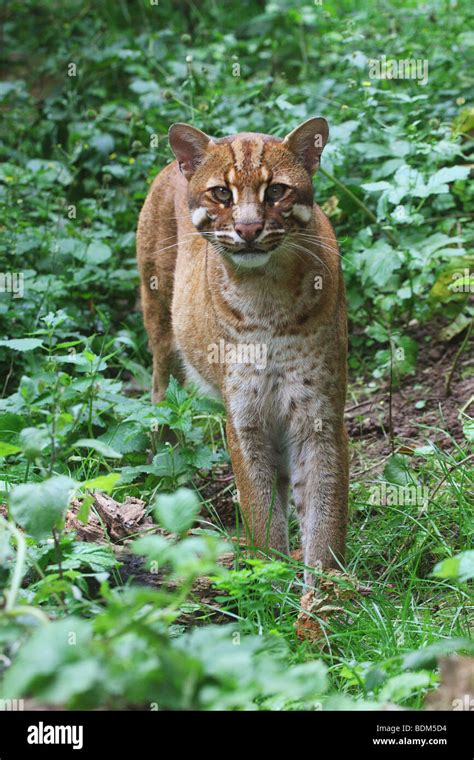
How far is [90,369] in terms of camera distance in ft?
18.3

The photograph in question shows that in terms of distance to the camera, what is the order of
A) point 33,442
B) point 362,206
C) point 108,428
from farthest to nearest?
point 362,206, point 108,428, point 33,442

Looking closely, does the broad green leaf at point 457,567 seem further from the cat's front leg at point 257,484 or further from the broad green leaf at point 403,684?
the cat's front leg at point 257,484

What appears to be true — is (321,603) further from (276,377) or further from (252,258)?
(252,258)

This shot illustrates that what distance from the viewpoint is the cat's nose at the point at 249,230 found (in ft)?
16.1

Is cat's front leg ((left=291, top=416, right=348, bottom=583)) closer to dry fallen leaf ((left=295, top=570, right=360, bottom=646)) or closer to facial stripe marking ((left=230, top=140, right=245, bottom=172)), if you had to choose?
dry fallen leaf ((left=295, top=570, right=360, bottom=646))

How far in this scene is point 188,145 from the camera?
5625 mm

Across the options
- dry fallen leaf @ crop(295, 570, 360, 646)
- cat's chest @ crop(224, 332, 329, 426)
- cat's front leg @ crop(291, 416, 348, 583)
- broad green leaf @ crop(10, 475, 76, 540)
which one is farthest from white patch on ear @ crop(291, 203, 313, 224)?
broad green leaf @ crop(10, 475, 76, 540)

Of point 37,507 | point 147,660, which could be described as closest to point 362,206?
point 37,507

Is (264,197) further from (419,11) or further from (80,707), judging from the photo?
(419,11)

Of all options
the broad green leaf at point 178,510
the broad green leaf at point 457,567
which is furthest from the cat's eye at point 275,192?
the broad green leaf at point 178,510

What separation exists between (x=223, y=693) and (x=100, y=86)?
897 cm

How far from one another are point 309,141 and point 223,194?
605 millimetres

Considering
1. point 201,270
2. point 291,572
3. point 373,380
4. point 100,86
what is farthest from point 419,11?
point 291,572
